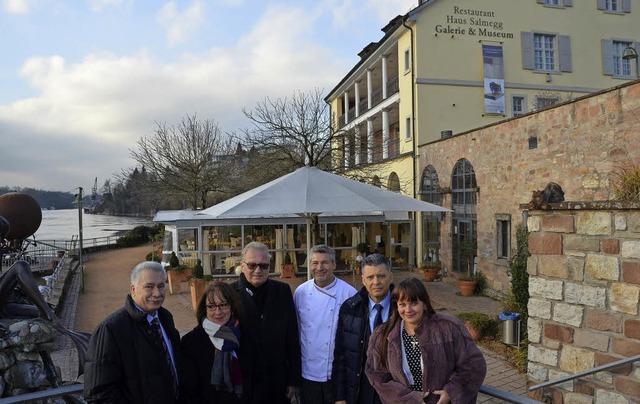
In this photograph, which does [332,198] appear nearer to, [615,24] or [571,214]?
[571,214]

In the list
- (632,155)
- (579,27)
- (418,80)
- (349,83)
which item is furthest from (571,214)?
(349,83)

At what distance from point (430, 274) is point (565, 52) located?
1109 centimetres

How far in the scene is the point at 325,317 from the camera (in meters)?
3.12

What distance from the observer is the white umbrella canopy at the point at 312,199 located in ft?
19.4

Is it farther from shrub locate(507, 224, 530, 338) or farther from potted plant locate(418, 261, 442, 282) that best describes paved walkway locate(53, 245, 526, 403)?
shrub locate(507, 224, 530, 338)

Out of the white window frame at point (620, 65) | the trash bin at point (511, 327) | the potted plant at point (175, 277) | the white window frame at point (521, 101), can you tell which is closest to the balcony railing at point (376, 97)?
the white window frame at point (521, 101)

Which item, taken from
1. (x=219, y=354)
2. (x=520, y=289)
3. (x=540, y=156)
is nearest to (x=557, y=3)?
(x=540, y=156)

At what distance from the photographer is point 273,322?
9.89ft

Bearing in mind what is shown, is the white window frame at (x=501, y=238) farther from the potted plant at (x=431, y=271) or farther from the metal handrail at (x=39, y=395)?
the metal handrail at (x=39, y=395)

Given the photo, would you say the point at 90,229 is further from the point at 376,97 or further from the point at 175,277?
the point at 175,277

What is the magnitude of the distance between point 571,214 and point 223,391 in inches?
142

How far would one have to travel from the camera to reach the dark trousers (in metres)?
3.09

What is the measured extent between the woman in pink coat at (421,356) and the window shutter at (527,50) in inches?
734

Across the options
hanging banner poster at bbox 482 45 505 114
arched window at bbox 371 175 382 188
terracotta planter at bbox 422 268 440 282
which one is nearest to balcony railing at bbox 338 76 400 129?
hanging banner poster at bbox 482 45 505 114
